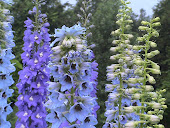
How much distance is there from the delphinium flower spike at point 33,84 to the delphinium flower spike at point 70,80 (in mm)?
2069

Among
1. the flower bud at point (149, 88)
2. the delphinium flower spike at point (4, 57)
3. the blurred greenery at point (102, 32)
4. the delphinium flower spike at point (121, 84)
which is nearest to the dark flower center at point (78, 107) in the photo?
the flower bud at point (149, 88)

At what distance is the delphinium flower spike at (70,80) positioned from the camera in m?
2.21

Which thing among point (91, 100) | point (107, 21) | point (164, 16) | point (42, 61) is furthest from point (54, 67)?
point (164, 16)

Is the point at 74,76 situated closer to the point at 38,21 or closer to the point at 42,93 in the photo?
the point at 42,93

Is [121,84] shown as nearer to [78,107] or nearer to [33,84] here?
[78,107]

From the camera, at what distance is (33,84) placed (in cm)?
440

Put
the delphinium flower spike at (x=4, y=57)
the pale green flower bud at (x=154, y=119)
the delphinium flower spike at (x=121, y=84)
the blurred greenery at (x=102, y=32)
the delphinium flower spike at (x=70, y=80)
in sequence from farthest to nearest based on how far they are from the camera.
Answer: the blurred greenery at (x=102, y=32)
the delphinium flower spike at (x=4, y=57)
the delphinium flower spike at (x=121, y=84)
the delphinium flower spike at (x=70, y=80)
the pale green flower bud at (x=154, y=119)

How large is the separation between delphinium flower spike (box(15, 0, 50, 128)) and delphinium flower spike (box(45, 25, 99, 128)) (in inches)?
81.5

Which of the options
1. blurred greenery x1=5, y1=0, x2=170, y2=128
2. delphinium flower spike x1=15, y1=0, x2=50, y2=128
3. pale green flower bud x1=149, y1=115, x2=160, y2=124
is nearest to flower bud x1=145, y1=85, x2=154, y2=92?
pale green flower bud x1=149, y1=115, x2=160, y2=124

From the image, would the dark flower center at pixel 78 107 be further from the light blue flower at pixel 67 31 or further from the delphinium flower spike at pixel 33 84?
the delphinium flower spike at pixel 33 84

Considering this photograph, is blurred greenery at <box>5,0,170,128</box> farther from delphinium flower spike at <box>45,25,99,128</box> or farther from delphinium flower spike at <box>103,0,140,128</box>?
delphinium flower spike at <box>45,25,99,128</box>

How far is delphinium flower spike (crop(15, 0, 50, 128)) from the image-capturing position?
14.4 feet

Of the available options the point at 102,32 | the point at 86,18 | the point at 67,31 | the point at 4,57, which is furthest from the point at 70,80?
the point at 102,32

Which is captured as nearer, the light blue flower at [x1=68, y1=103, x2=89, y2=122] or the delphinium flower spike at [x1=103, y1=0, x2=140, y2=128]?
the light blue flower at [x1=68, y1=103, x2=89, y2=122]
